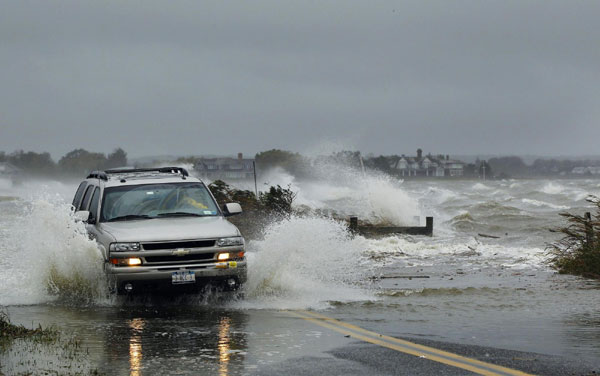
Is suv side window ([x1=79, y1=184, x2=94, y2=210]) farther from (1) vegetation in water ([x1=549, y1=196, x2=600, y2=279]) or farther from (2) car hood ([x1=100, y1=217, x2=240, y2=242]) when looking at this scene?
(1) vegetation in water ([x1=549, y1=196, x2=600, y2=279])

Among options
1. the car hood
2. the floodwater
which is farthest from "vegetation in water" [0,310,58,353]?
the car hood

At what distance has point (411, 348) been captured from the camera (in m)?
9.21

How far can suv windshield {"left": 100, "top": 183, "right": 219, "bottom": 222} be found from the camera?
13.8 m

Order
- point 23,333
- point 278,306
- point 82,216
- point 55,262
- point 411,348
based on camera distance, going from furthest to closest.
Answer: point 55,262 → point 82,216 → point 278,306 → point 23,333 → point 411,348

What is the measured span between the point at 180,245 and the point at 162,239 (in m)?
0.25

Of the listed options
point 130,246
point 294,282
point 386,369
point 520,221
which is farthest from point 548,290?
point 520,221

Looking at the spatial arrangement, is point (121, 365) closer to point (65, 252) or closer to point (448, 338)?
point (448, 338)

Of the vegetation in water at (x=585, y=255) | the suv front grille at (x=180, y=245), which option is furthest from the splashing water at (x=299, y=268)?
the vegetation in water at (x=585, y=255)

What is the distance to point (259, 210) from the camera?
1252 inches

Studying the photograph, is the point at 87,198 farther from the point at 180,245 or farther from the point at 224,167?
the point at 224,167

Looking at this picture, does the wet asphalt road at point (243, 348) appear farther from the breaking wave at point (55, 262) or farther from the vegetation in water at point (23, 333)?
the breaking wave at point (55, 262)

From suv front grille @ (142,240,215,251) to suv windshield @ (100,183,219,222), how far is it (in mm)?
1244

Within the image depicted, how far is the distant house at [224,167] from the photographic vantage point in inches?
2359

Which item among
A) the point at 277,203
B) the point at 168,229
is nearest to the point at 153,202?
the point at 168,229
